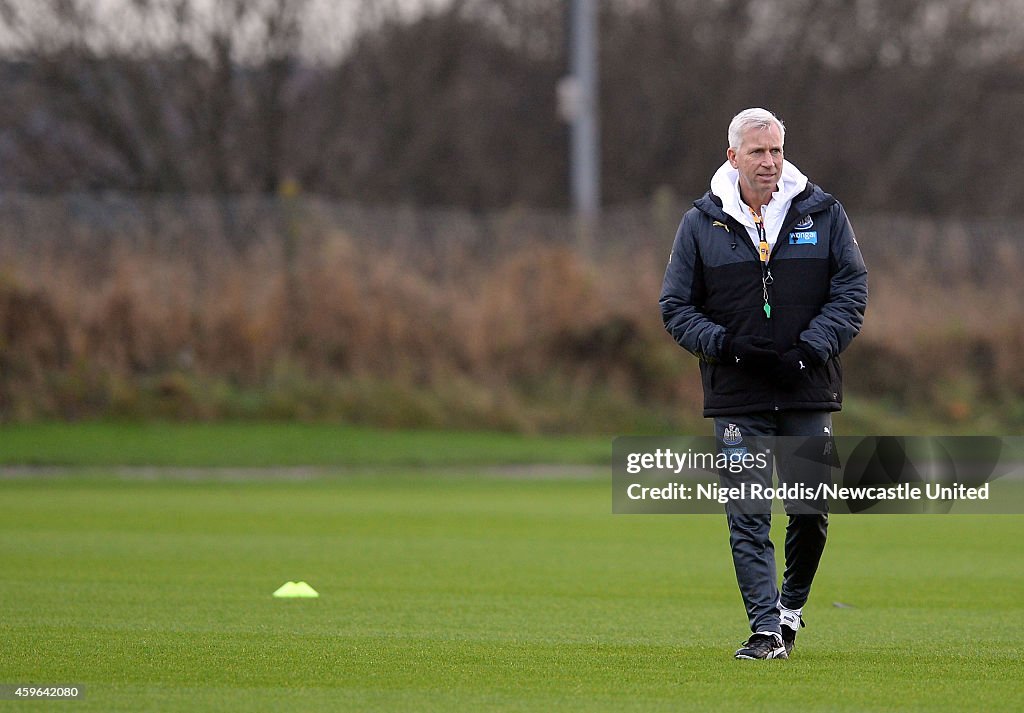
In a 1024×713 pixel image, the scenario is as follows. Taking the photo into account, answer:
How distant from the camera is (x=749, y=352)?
6.84 metres

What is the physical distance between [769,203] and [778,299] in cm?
39

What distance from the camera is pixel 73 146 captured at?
113ft

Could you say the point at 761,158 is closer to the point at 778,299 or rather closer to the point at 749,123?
the point at 749,123

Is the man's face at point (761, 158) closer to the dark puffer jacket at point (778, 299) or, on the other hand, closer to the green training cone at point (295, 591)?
the dark puffer jacket at point (778, 299)

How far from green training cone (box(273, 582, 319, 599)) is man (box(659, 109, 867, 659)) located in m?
3.23

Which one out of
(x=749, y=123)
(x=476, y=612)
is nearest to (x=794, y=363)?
(x=749, y=123)

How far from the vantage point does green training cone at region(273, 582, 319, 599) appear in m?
9.55

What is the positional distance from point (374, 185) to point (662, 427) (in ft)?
40.6

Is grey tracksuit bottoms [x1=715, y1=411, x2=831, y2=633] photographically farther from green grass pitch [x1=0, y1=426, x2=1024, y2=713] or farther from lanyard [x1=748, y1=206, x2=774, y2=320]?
lanyard [x1=748, y1=206, x2=774, y2=320]

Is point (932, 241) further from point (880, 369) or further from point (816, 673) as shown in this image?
point (816, 673)

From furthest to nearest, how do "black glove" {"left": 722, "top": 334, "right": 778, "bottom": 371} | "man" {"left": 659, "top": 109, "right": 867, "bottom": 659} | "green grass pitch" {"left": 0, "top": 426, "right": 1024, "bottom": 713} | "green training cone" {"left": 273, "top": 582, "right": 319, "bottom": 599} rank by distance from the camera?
"green training cone" {"left": 273, "top": 582, "right": 319, "bottom": 599} → "man" {"left": 659, "top": 109, "right": 867, "bottom": 659} → "black glove" {"left": 722, "top": 334, "right": 778, "bottom": 371} → "green grass pitch" {"left": 0, "top": 426, "right": 1024, "bottom": 713}

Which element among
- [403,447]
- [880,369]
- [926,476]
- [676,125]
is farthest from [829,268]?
[676,125]

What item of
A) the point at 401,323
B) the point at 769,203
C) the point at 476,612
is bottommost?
the point at 476,612

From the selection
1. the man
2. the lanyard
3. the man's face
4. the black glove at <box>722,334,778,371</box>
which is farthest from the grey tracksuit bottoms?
the man's face
